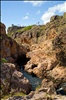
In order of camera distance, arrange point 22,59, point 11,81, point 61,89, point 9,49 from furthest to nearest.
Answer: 1. point 22,59
2. point 9,49
3. point 61,89
4. point 11,81

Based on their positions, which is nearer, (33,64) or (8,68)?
(8,68)

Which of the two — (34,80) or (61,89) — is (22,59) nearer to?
(34,80)

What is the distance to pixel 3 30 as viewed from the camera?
63.8m

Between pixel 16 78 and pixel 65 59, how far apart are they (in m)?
17.3

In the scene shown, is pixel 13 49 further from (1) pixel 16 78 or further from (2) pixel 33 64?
(1) pixel 16 78

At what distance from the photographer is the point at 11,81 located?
129 ft

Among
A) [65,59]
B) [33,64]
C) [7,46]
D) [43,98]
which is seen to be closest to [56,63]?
[65,59]

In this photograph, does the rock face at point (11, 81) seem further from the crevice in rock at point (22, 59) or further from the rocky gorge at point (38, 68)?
the crevice in rock at point (22, 59)

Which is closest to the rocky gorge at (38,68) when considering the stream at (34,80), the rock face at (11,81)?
the rock face at (11,81)

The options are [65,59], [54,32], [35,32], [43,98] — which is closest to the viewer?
[43,98]

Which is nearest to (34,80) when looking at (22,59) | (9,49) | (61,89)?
(61,89)

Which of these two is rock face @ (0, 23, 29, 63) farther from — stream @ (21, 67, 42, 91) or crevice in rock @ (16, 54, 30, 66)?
stream @ (21, 67, 42, 91)

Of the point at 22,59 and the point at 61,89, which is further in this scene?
the point at 22,59

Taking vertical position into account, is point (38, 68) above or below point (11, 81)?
below
